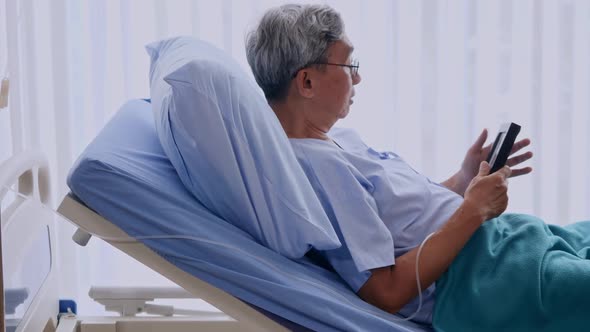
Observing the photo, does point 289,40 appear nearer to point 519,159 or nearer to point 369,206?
point 369,206

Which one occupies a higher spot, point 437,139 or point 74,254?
point 437,139

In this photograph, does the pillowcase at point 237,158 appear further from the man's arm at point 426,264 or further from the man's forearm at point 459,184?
the man's forearm at point 459,184

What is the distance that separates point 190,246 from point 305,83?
0.49 meters

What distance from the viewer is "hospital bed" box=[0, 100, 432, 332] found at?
147 centimetres

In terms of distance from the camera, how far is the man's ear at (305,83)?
1.81m

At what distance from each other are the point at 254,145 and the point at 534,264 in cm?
61

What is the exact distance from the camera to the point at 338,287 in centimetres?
166

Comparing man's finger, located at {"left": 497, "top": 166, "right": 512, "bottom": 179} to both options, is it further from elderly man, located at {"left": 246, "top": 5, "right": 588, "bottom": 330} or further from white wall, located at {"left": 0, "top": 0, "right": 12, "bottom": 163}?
white wall, located at {"left": 0, "top": 0, "right": 12, "bottom": 163}

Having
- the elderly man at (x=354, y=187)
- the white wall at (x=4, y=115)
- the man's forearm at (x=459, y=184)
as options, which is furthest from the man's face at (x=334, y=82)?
the white wall at (x=4, y=115)

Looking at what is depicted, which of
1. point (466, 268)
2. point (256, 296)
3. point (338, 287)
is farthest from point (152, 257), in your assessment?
point (466, 268)

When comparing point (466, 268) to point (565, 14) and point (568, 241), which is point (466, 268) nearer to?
point (568, 241)

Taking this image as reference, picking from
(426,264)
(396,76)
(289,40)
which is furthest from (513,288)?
(396,76)

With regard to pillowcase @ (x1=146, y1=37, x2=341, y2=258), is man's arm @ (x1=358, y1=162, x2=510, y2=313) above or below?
below

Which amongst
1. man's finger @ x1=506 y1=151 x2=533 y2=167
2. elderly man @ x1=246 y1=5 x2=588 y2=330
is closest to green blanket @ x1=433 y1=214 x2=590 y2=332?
elderly man @ x1=246 y1=5 x2=588 y2=330
